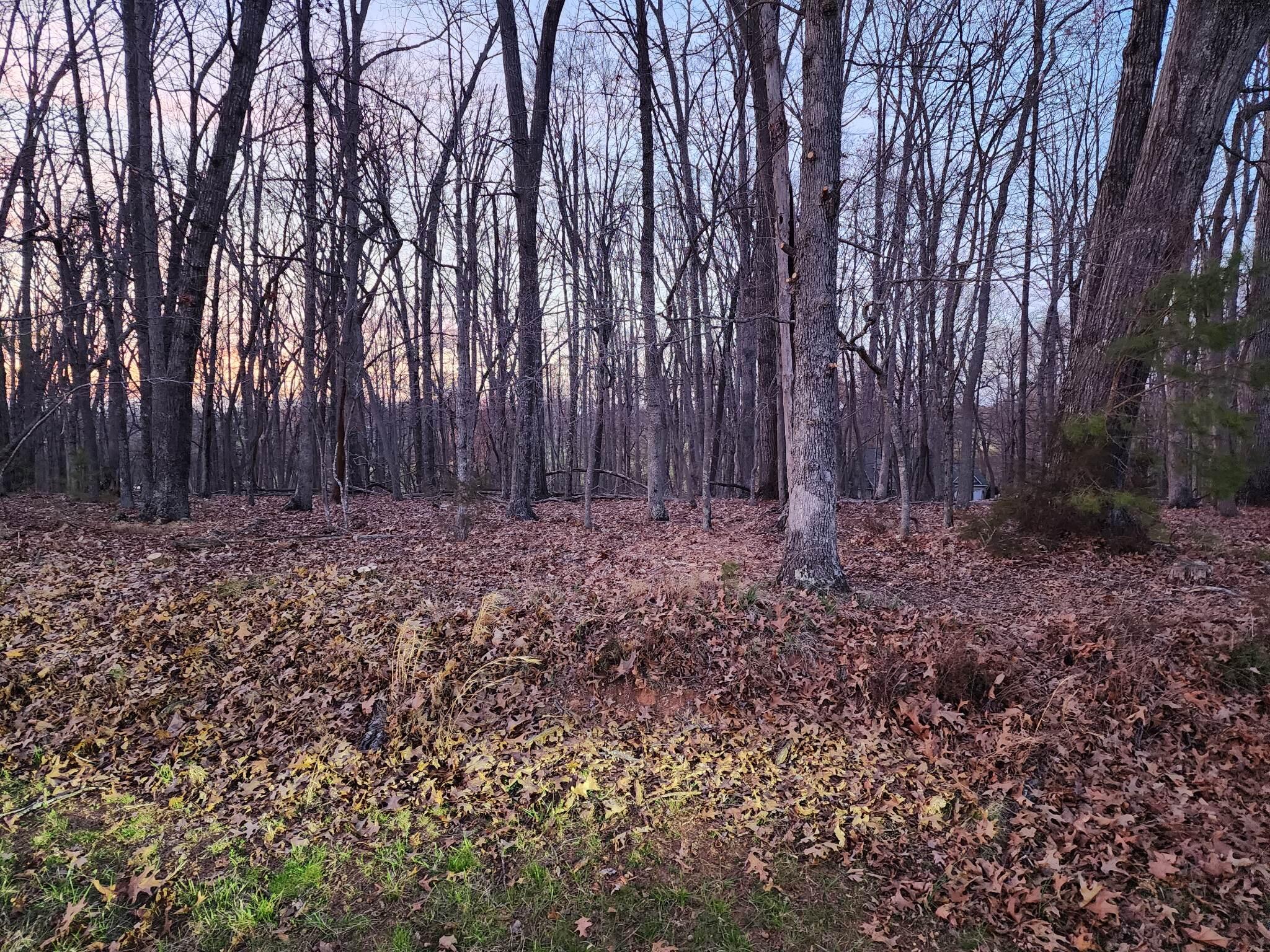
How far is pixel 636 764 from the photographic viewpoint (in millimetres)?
4414

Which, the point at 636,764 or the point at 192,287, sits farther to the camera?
the point at 192,287

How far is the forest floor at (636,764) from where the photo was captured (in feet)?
11.0

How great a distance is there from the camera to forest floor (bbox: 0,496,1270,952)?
335cm

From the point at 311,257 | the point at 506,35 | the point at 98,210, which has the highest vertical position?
the point at 506,35

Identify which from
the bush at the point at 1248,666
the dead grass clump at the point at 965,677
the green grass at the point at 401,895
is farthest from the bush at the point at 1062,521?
the green grass at the point at 401,895

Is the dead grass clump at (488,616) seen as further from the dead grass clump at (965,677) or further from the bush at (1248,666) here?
the bush at (1248,666)

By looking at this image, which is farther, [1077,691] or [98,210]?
[98,210]

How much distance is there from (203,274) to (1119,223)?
48.9 feet

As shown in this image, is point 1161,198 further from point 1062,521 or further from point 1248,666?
point 1248,666

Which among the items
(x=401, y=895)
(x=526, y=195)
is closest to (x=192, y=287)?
(x=526, y=195)

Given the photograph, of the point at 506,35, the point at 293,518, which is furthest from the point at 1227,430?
the point at 293,518

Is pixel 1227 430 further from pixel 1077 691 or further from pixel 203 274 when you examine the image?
pixel 203 274

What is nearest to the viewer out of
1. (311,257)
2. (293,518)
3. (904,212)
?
(311,257)

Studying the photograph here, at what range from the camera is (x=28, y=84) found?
1435cm
